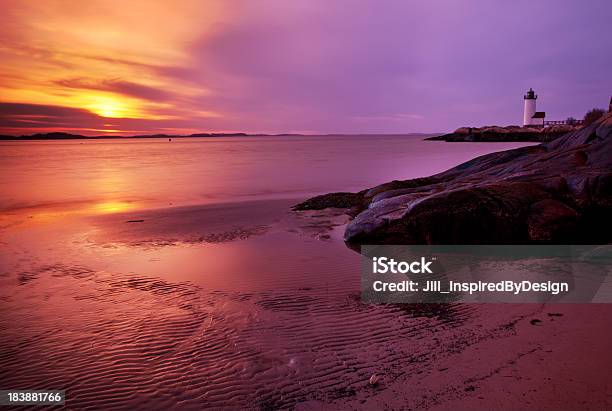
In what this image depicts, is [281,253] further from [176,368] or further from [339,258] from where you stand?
[176,368]

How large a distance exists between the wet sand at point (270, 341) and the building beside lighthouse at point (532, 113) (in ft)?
304

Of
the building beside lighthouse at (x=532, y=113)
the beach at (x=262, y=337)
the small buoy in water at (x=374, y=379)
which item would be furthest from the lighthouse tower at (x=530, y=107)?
the small buoy in water at (x=374, y=379)

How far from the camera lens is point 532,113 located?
87.7m

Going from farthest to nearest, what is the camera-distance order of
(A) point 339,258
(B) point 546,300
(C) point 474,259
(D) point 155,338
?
1. (A) point 339,258
2. (C) point 474,259
3. (B) point 546,300
4. (D) point 155,338

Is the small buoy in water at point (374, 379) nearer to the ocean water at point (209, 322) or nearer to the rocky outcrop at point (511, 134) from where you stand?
the ocean water at point (209, 322)

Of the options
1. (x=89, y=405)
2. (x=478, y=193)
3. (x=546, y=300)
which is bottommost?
(x=89, y=405)

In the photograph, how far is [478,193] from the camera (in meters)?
9.06

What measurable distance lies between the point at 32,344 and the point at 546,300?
6.91 m

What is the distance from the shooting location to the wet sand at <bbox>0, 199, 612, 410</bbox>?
161 inches

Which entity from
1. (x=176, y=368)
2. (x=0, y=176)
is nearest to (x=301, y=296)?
(x=176, y=368)

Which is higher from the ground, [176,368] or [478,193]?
[478,193]

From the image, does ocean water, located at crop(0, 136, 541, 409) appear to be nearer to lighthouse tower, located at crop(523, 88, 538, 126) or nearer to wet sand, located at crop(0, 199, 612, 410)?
wet sand, located at crop(0, 199, 612, 410)

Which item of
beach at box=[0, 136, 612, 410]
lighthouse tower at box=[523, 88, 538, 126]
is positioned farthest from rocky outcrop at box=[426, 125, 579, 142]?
beach at box=[0, 136, 612, 410]

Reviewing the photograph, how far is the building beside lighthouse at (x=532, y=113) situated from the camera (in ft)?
283
